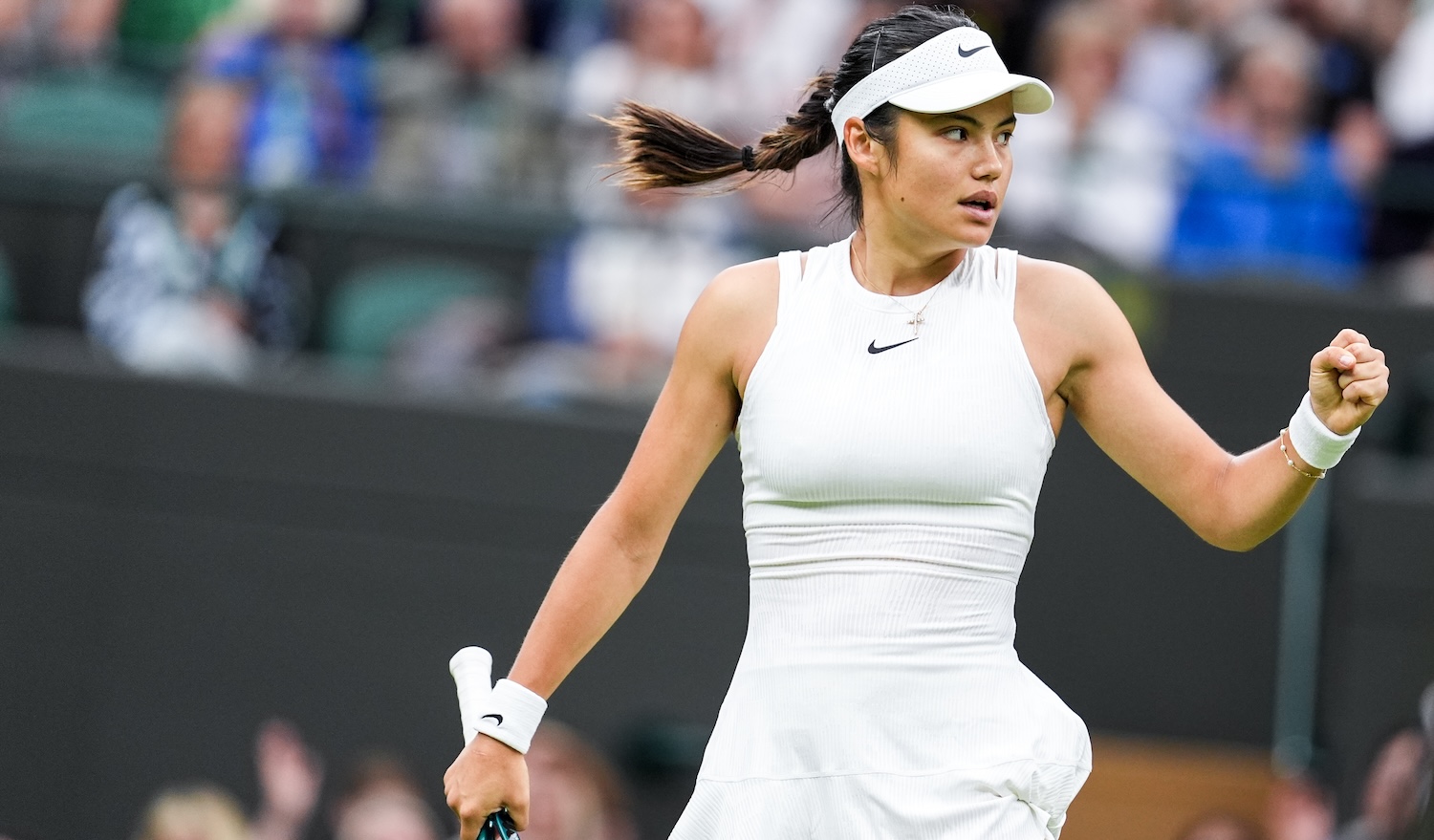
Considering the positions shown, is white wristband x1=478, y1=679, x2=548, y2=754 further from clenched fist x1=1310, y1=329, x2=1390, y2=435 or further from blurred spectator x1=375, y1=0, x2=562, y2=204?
blurred spectator x1=375, y1=0, x2=562, y2=204

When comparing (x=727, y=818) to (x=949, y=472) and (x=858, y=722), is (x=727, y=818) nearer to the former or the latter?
(x=858, y=722)

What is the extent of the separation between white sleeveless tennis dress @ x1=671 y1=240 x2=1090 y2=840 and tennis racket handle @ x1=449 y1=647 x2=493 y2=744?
38 cm

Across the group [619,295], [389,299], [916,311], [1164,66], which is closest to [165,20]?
[389,299]

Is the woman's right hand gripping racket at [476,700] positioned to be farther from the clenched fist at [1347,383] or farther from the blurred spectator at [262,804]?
the blurred spectator at [262,804]

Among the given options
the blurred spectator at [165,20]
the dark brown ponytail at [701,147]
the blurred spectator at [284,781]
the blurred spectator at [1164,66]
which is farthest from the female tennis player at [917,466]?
the blurred spectator at [165,20]

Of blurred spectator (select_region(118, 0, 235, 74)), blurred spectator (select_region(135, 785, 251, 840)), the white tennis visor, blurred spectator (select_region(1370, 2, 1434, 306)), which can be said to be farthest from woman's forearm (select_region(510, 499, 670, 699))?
blurred spectator (select_region(118, 0, 235, 74))

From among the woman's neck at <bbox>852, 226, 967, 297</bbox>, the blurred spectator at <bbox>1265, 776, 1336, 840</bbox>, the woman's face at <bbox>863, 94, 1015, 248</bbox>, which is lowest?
the blurred spectator at <bbox>1265, 776, 1336, 840</bbox>

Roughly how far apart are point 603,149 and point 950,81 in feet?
14.3

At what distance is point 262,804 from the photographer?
20.5 feet

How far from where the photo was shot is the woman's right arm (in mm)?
3078

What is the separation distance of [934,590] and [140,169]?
4827mm

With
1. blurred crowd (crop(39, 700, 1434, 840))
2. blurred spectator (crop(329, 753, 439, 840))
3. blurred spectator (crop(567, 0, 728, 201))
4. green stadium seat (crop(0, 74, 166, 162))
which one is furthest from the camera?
green stadium seat (crop(0, 74, 166, 162))

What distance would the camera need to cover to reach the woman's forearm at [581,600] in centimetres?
315

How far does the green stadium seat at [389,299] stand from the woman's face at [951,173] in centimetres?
384
